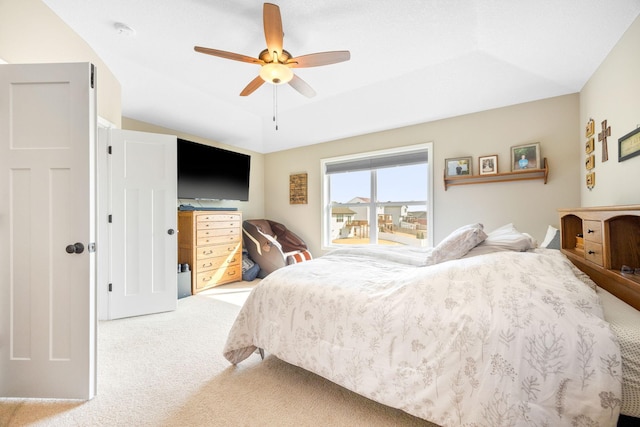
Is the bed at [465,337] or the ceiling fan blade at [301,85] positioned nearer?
the bed at [465,337]

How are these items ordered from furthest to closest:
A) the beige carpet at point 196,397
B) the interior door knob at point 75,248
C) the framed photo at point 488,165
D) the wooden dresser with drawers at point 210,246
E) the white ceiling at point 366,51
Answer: the wooden dresser with drawers at point 210,246, the framed photo at point 488,165, the white ceiling at point 366,51, the interior door knob at point 75,248, the beige carpet at point 196,397

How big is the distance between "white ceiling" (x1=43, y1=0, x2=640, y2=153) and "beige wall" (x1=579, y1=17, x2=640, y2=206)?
12cm

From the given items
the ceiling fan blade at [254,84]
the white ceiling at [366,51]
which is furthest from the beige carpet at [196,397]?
the white ceiling at [366,51]

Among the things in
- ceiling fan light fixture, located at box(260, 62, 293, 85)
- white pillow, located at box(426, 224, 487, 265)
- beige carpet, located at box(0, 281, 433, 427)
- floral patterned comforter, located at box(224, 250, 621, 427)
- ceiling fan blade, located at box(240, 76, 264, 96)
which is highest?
ceiling fan blade, located at box(240, 76, 264, 96)

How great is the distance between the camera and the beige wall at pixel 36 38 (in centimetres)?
163

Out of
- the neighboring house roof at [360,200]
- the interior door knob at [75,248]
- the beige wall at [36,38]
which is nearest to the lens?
the interior door knob at [75,248]

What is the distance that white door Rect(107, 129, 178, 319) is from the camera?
2.71 m

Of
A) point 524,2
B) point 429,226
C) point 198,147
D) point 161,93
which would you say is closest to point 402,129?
point 429,226

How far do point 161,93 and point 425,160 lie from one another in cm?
363

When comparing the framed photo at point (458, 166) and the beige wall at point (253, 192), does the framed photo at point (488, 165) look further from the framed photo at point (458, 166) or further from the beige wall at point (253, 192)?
the beige wall at point (253, 192)

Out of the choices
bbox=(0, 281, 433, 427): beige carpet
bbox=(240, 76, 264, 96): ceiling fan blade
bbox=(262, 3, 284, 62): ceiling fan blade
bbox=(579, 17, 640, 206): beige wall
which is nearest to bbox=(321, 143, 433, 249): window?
bbox=(579, 17, 640, 206): beige wall

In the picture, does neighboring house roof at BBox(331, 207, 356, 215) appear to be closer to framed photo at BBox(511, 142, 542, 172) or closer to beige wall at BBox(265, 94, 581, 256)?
beige wall at BBox(265, 94, 581, 256)

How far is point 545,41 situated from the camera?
2078 millimetres

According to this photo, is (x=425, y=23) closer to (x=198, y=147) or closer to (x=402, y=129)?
(x=402, y=129)
